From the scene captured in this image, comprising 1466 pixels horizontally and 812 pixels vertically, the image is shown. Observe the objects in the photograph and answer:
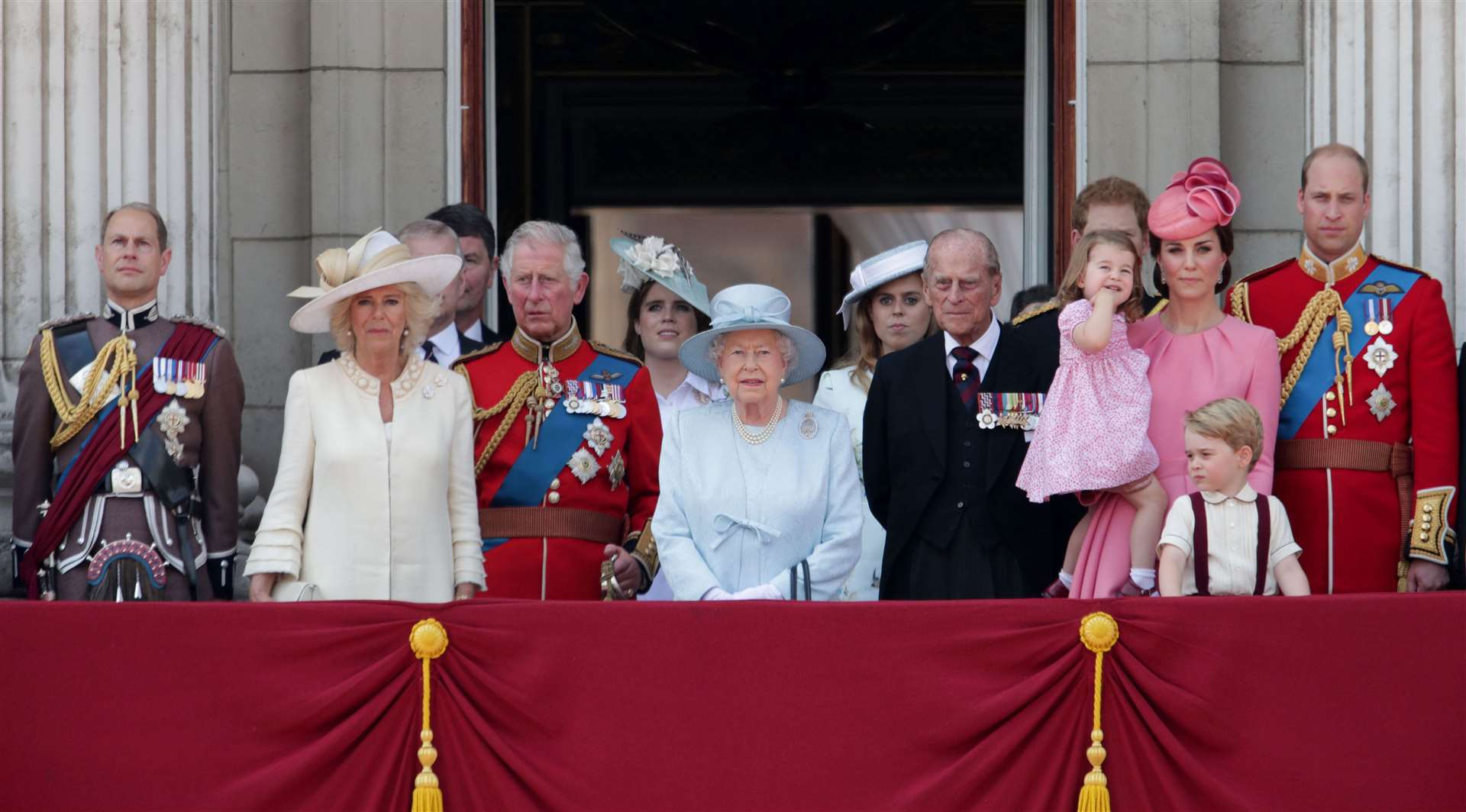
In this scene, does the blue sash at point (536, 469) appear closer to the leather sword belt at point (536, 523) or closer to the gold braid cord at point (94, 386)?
the leather sword belt at point (536, 523)

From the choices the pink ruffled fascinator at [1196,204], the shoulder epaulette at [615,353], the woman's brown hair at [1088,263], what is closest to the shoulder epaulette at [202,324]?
the shoulder epaulette at [615,353]

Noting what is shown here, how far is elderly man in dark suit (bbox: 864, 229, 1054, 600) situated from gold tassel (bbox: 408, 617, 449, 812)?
1.32m

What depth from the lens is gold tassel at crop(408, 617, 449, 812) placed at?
4918 millimetres

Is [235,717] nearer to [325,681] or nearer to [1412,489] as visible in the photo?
[325,681]

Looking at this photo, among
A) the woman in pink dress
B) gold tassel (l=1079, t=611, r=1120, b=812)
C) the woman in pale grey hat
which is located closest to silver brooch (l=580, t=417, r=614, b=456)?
the woman in pale grey hat

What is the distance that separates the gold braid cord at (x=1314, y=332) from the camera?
5984 mm

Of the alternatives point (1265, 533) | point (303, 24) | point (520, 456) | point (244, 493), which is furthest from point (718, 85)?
point (1265, 533)

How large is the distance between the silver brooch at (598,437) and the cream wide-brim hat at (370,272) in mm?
604

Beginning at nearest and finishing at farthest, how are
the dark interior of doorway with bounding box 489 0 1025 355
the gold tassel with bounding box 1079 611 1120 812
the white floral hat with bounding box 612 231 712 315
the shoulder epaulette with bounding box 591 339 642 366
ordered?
the gold tassel with bounding box 1079 611 1120 812 < the shoulder epaulette with bounding box 591 339 642 366 < the white floral hat with bounding box 612 231 712 315 < the dark interior of doorway with bounding box 489 0 1025 355

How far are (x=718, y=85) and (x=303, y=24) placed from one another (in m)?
4.82

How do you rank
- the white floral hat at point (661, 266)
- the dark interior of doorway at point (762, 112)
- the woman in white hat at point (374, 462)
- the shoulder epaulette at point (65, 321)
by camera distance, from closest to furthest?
the woman in white hat at point (374, 462) < the shoulder epaulette at point (65, 321) < the white floral hat at point (661, 266) < the dark interior of doorway at point (762, 112)

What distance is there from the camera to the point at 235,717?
4945 mm

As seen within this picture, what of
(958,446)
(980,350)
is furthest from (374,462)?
(980,350)

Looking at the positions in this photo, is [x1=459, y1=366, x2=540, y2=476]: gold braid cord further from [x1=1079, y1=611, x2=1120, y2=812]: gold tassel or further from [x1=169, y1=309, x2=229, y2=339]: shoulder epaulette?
[x1=1079, y1=611, x2=1120, y2=812]: gold tassel
